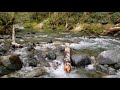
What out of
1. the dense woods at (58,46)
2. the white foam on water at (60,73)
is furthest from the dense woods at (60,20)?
the white foam on water at (60,73)

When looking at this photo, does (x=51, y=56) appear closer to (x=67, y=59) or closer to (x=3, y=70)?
(x=67, y=59)

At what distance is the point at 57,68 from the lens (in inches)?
194

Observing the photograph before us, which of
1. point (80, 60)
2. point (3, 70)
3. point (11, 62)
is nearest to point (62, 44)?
point (80, 60)

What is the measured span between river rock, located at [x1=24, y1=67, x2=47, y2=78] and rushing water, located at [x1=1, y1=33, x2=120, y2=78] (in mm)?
91

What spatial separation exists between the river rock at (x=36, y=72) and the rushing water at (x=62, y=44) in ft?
0.30

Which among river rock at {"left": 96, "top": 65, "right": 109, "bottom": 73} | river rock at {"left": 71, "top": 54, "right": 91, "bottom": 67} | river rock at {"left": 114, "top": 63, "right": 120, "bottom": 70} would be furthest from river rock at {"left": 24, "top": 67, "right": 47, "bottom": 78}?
river rock at {"left": 114, "top": 63, "right": 120, "bottom": 70}

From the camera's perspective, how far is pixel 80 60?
16.4 ft

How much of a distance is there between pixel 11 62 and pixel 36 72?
0.58 metres

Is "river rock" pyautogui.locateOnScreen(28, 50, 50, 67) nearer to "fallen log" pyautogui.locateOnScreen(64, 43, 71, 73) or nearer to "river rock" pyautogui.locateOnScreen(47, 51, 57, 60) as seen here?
"river rock" pyautogui.locateOnScreen(47, 51, 57, 60)

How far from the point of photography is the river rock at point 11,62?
482 cm
